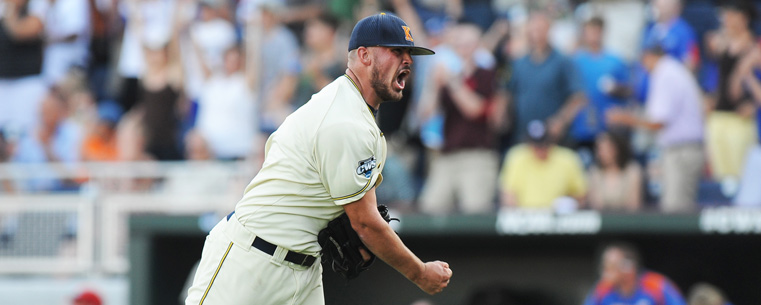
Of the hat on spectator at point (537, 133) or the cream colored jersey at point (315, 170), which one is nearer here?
the cream colored jersey at point (315, 170)

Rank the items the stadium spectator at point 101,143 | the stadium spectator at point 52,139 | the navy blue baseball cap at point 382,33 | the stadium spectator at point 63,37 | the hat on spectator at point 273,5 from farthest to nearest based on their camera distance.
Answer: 1. the stadium spectator at point 63,37
2. the stadium spectator at point 52,139
3. the stadium spectator at point 101,143
4. the hat on spectator at point 273,5
5. the navy blue baseball cap at point 382,33

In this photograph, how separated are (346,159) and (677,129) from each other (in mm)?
4718

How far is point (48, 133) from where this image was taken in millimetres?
10633

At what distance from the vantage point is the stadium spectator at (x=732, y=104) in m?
7.34

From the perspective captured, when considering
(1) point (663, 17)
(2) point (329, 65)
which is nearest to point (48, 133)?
(2) point (329, 65)

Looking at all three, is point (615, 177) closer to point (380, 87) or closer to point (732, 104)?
point (732, 104)

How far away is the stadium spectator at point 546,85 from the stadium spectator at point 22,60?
5.81 meters

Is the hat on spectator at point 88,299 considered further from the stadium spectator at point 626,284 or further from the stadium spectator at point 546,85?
the stadium spectator at point 626,284

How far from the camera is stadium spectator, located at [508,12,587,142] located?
784cm

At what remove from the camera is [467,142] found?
26.0ft

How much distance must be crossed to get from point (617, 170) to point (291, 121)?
4451mm

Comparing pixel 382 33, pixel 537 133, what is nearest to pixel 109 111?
pixel 537 133

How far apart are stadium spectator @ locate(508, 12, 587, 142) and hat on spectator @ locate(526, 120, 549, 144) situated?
6 cm

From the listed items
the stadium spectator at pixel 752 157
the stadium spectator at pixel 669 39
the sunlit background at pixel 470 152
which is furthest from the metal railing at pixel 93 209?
the stadium spectator at pixel 752 157
